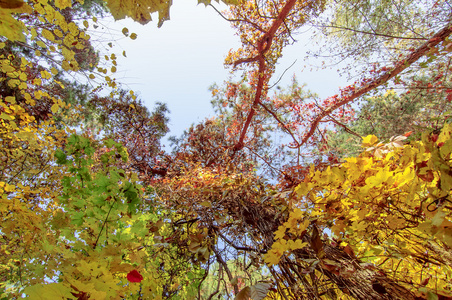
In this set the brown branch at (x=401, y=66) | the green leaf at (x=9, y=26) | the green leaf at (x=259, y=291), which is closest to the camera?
the green leaf at (x=9, y=26)

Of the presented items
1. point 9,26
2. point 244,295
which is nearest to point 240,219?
point 244,295

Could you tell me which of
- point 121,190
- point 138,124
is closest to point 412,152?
point 121,190

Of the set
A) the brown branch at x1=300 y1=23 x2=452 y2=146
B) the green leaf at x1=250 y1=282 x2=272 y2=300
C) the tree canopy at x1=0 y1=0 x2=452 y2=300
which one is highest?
the brown branch at x1=300 y1=23 x2=452 y2=146

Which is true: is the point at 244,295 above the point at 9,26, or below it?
below

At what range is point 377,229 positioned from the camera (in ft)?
3.47

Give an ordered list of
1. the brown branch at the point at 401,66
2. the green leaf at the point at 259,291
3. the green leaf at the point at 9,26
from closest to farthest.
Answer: the green leaf at the point at 9,26, the green leaf at the point at 259,291, the brown branch at the point at 401,66

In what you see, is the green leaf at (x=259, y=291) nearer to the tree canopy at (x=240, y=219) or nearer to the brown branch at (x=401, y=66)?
the tree canopy at (x=240, y=219)

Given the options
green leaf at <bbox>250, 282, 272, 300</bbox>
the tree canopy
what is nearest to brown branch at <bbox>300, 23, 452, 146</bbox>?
the tree canopy

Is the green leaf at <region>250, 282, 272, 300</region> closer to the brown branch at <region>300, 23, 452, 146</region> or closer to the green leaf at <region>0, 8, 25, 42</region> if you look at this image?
the green leaf at <region>0, 8, 25, 42</region>

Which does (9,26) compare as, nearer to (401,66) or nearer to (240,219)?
(240,219)

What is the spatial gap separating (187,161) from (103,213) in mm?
3788

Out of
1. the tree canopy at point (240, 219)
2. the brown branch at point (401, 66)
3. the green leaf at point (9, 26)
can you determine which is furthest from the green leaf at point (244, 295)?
the brown branch at point (401, 66)

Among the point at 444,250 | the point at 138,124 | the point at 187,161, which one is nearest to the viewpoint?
the point at 444,250

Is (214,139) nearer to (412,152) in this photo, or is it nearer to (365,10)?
(365,10)
